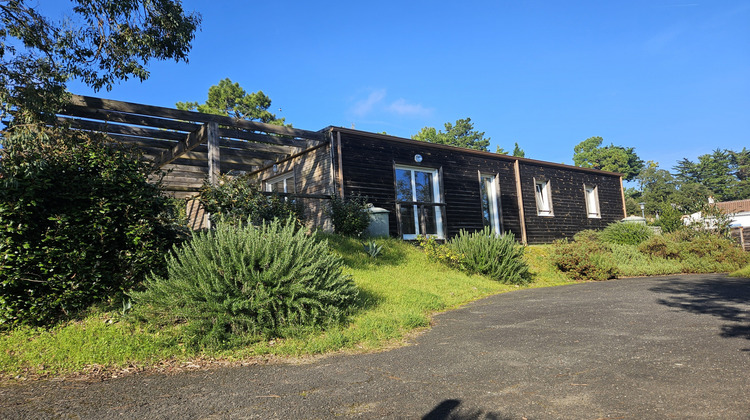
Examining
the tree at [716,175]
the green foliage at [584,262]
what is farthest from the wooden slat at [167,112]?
the tree at [716,175]

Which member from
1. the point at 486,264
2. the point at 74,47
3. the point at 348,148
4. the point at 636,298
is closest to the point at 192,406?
the point at 636,298

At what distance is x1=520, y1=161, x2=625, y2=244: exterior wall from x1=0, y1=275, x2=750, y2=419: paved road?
12282 millimetres

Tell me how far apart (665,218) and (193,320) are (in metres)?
19.5

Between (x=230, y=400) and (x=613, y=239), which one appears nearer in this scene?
(x=230, y=400)

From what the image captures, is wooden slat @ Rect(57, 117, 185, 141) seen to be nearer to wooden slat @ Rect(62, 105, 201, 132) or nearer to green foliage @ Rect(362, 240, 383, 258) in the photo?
wooden slat @ Rect(62, 105, 201, 132)

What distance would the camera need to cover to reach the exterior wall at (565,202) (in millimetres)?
17469

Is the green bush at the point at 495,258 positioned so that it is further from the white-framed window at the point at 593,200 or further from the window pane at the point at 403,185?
the white-framed window at the point at 593,200

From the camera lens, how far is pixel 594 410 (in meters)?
2.73

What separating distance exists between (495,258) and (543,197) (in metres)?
9.18

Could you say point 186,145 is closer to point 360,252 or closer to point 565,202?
point 360,252

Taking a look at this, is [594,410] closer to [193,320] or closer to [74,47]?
[193,320]

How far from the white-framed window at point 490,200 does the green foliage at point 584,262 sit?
4331 mm

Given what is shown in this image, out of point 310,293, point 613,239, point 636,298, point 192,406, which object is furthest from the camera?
point 613,239

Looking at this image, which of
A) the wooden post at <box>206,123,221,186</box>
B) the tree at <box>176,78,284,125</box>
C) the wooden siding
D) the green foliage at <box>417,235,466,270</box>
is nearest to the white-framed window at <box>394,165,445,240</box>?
the wooden siding
